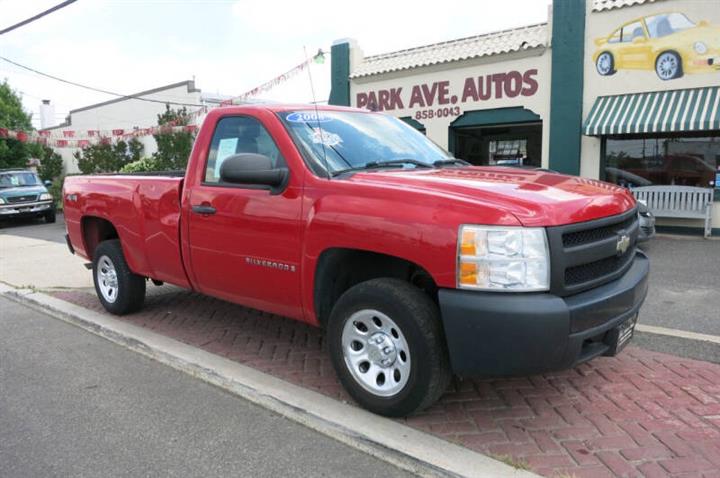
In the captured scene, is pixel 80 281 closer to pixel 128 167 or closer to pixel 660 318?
pixel 660 318

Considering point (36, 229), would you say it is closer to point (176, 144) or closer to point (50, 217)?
point (50, 217)

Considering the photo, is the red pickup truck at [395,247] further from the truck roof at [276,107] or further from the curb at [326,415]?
the curb at [326,415]

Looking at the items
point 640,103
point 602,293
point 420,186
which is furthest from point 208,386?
point 640,103

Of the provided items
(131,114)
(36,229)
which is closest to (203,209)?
(36,229)

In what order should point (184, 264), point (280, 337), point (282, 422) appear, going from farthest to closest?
point (280, 337) < point (184, 264) < point (282, 422)

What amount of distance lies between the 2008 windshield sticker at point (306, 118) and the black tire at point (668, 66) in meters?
10.0

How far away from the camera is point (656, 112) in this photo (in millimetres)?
11445

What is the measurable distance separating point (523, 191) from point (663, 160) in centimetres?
1094

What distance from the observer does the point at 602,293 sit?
10.3 feet

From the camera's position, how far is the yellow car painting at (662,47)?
1116 cm

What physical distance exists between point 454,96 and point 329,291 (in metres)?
11.8

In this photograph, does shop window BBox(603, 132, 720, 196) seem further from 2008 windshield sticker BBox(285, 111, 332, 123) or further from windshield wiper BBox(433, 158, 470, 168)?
2008 windshield sticker BBox(285, 111, 332, 123)

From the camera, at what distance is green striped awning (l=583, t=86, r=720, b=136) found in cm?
1087

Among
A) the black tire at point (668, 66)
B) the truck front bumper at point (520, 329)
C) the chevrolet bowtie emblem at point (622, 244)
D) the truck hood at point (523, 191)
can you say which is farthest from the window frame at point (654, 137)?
the truck front bumper at point (520, 329)
